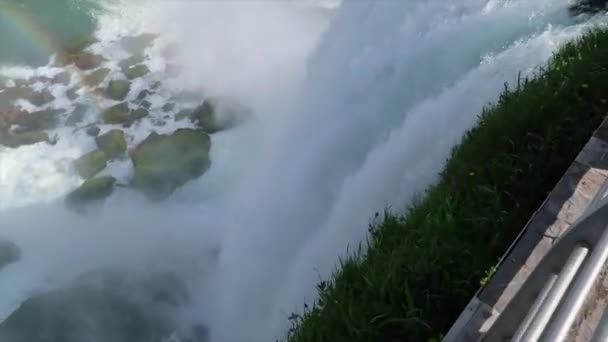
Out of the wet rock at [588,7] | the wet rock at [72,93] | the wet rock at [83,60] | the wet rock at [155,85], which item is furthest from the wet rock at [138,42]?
the wet rock at [588,7]

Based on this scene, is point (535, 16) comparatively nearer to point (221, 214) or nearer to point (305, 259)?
point (305, 259)

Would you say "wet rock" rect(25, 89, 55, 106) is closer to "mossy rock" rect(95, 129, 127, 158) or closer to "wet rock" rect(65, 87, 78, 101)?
"wet rock" rect(65, 87, 78, 101)

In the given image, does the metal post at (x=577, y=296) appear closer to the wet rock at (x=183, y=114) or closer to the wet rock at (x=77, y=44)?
the wet rock at (x=183, y=114)

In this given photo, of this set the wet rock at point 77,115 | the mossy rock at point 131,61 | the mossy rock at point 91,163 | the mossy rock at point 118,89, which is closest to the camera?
the mossy rock at point 91,163

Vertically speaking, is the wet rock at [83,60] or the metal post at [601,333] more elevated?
the wet rock at [83,60]

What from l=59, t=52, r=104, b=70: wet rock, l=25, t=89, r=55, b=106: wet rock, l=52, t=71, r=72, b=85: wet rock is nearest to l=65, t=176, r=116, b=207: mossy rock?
l=25, t=89, r=55, b=106: wet rock

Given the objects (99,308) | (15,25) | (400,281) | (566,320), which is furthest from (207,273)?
(15,25)
